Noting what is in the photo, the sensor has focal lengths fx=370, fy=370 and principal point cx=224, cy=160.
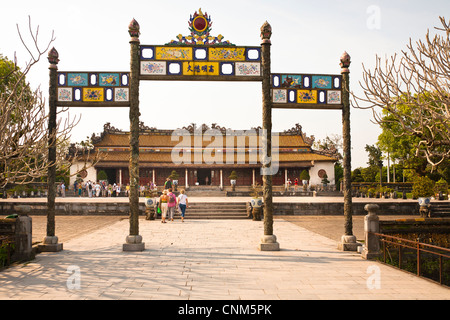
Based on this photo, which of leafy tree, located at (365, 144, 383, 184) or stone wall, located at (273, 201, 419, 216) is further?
leafy tree, located at (365, 144, 383, 184)

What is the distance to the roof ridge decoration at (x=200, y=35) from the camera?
30.6 feet

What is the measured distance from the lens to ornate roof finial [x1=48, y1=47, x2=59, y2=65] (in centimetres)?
924

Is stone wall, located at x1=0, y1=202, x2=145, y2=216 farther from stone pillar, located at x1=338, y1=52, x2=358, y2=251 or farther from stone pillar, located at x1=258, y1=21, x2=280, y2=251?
stone pillar, located at x1=338, y1=52, x2=358, y2=251

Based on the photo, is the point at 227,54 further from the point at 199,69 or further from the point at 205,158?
the point at 205,158

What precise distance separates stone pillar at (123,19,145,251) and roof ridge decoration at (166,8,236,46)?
93cm

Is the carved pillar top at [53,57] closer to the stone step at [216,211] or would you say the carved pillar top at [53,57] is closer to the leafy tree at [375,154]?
the stone step at [216,211]

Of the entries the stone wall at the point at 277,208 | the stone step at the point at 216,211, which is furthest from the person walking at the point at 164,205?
Result: the stone wall at the point at 277,208

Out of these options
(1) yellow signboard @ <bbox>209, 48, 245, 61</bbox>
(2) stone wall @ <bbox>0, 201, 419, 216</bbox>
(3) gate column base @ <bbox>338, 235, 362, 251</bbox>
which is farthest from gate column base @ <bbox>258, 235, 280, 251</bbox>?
(2) stone wall @ <bbox>0, 201, 419, 216</bbox>

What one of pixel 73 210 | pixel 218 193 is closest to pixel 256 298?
pixel 73 210

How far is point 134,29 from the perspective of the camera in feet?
29.8

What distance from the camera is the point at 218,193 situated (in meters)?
36.8

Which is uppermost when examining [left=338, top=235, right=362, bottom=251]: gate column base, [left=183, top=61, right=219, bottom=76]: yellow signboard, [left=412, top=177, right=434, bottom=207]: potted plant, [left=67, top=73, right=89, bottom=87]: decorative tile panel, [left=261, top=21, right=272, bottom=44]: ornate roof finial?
[left=261, top=21, right=272, bottom=44]: ornate roof finial
